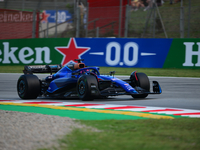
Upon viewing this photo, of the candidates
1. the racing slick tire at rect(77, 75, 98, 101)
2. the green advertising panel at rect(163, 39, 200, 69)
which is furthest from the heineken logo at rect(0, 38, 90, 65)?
the racing slick tire at rect(77, 75, 98, 101)

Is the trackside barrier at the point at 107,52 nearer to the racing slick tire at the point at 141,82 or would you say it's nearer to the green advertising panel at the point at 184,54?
the green advertising panel at the point at 184,54

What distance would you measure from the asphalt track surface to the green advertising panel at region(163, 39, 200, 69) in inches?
141

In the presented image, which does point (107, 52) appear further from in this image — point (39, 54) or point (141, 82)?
point (141, 82)

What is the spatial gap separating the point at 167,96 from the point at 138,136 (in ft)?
16.8

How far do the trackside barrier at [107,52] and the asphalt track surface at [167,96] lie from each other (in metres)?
3.87

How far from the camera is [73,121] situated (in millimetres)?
5438

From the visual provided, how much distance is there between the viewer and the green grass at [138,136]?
390 centimetres

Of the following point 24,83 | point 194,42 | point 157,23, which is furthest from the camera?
point 157,23

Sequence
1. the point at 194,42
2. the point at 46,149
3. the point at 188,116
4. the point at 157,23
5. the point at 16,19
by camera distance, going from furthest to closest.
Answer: the point at 16,19
the point at 157,23
the point at 194,42
the point at 188,116
the point at 46,149

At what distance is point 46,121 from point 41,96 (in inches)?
164

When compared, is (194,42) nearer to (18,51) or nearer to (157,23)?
(157,23)

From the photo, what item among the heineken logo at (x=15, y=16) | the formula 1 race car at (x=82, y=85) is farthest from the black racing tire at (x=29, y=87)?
the heineken logo at (x=15, y=16)

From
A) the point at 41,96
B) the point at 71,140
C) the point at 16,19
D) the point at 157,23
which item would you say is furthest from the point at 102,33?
the point at 71,140

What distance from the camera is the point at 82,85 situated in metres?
8.25
